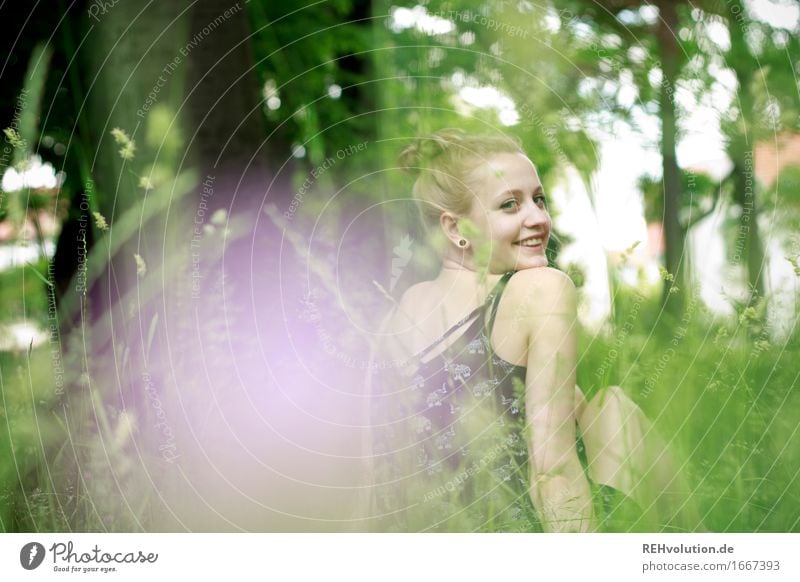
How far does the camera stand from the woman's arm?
1.06 meters

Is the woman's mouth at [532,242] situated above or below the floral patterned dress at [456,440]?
above

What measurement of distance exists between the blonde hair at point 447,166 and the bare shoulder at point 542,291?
0.12 metres

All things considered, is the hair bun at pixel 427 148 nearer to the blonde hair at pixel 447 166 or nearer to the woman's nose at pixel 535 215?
the blonde hair at pixel 447 166

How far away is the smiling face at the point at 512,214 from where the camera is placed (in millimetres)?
1082

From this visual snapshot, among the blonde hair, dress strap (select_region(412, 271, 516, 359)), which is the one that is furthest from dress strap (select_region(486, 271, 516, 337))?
the blonde hair

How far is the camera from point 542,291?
1.08 m

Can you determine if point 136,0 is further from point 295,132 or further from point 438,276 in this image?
point 438,276
